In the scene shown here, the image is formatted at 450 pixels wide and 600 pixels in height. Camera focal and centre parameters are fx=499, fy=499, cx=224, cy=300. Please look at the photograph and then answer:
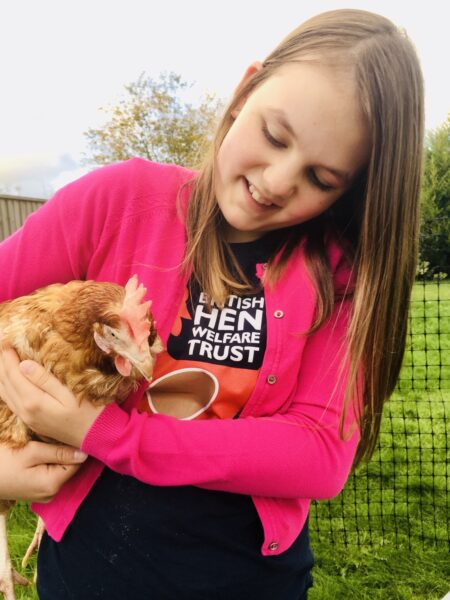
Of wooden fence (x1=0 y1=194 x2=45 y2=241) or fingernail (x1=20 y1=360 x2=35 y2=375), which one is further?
wooden fence (x1=0 y1=194 x2=45 y2=241)

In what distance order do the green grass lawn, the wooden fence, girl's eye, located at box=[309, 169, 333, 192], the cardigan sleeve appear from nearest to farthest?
the cardigan sleeve < girl's eye, located at box=[309, 169, 333, 192] < the green grass lawn < the wooden fence

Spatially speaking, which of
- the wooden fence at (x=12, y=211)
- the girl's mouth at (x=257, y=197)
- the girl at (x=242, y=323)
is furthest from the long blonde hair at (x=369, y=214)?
the wooden fence at (x=12, y=211)

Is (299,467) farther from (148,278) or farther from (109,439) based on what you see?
(148,278)

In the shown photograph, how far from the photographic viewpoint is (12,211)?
6.55 meters

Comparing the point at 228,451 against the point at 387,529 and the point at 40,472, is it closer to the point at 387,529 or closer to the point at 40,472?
the point at 40,472

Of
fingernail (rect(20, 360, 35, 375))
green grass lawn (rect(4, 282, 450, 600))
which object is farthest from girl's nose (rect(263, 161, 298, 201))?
green grass lawn (rect(4, 282, 450, 600))

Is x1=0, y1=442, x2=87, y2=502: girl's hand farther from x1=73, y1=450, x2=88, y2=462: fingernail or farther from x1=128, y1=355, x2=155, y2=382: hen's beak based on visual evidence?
x1=128, y1=355, x2=155, y2=382: hen's beak

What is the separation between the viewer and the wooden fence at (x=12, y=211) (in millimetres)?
6414

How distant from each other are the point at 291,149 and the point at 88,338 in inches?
22.5

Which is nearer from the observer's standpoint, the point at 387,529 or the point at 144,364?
the point at 144,364

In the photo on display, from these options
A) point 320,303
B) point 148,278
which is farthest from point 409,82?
point 148,278

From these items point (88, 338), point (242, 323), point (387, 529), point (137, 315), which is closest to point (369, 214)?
point (242, 323)

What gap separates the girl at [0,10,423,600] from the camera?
3.16 ft

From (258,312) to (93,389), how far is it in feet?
1.26
